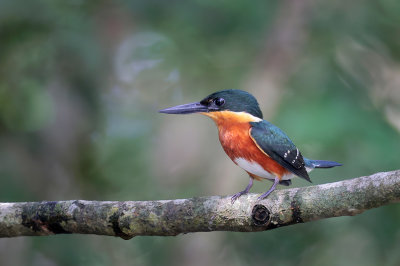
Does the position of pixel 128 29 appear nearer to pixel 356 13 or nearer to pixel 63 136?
pixel 63 136

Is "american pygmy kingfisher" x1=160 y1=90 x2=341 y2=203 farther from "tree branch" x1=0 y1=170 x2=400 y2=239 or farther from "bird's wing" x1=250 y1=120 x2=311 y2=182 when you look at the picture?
"tree branch" x1=0 y1=170 x2=400 y2=239

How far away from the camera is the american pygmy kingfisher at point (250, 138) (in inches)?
118

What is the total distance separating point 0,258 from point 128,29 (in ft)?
10.5

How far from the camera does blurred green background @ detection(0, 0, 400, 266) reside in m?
4.64

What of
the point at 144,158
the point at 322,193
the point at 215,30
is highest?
the point at 215,30

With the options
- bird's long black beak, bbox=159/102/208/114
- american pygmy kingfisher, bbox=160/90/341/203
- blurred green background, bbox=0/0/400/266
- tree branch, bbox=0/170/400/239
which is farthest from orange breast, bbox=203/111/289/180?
blurred green background, bbox=0/0/400/266

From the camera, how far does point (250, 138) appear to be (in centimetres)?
305

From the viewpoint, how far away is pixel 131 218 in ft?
9.01

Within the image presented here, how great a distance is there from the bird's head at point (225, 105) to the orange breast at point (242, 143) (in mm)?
29

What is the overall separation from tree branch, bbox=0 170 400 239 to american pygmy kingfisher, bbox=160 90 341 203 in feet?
1.22

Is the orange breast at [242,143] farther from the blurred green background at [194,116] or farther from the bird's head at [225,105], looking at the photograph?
the blurred green background at [194,116]

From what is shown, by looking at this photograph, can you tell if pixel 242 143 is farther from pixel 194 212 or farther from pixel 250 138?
pixel 194 212

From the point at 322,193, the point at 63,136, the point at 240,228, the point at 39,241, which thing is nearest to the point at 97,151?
the point at 63,136

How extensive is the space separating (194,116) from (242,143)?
331 centimetres
